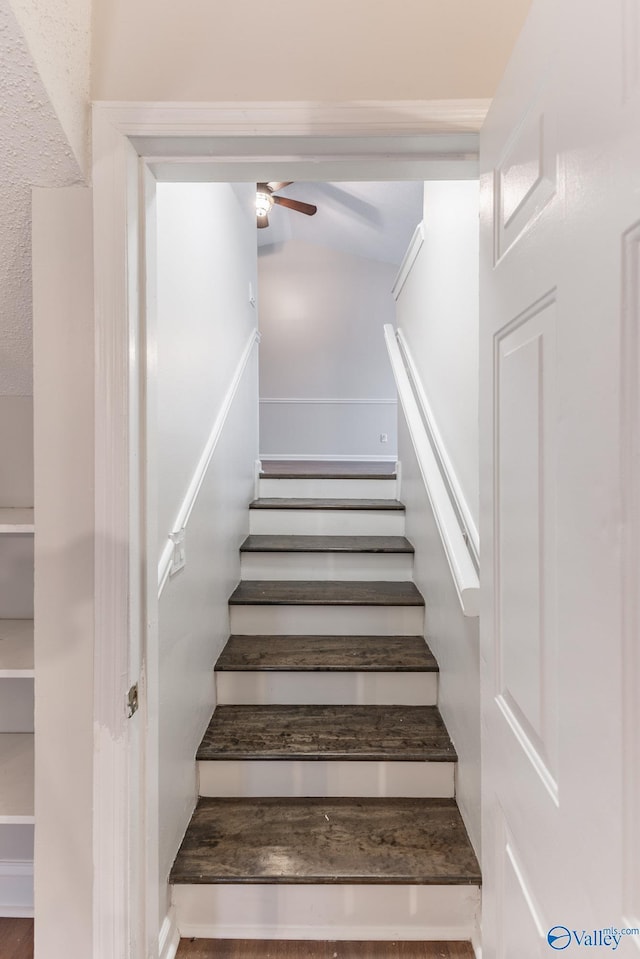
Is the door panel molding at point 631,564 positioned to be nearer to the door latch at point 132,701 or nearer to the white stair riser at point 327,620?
the door latch at point 132,701

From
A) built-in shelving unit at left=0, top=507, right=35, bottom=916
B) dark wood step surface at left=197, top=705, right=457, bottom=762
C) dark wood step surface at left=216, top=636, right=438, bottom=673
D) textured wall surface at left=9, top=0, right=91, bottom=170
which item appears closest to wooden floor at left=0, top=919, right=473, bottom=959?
built-in shelving unit at left=0, top=507, right=35, bottom=916

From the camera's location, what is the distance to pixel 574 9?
20.7 inches

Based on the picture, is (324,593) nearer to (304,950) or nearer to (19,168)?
(304,950)

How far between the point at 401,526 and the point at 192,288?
165 centimetres

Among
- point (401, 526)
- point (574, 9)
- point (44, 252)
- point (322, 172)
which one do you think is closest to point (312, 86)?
point (322, 172)

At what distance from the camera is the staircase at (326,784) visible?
1.30 meters

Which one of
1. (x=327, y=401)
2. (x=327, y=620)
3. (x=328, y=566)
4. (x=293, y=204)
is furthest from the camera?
(x=327, y=401)

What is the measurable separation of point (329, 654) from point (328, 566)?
529mm

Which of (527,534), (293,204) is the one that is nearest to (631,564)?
(527,534)

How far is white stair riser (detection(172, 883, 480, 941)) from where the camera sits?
1.30 metres

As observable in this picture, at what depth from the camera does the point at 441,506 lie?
1685 mm

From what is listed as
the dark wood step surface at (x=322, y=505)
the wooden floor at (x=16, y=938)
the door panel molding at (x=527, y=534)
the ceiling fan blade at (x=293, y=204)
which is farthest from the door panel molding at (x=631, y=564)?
the ceiling fan blade at (x=293, y=204)

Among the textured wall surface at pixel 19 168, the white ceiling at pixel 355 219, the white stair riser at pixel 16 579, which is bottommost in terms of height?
the white stair riser at pixel 16 579

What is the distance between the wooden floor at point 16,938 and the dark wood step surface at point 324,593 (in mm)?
1127
